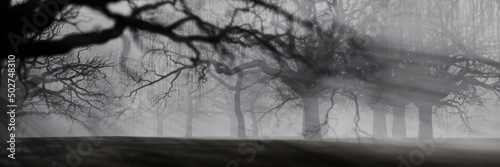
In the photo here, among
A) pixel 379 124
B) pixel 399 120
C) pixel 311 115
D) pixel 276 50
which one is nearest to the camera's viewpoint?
pixel 276 50

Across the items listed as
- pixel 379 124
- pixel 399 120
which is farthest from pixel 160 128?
pixel 399 120

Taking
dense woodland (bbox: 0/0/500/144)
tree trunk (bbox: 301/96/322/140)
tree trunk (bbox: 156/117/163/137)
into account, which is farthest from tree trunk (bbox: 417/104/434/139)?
tree trunk (bbox: 156/117/163/137)

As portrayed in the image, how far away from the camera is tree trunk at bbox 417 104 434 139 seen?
1856 cm

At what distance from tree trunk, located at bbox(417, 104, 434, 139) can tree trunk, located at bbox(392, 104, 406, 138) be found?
685 millimetres

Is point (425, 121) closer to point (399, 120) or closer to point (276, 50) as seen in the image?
point (399, 120)

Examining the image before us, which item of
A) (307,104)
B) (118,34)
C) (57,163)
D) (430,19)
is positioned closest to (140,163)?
(57,163)

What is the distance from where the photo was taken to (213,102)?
30.4 meters

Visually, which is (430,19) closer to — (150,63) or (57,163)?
(150,63)

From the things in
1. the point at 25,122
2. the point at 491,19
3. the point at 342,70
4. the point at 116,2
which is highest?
the point at 491,19

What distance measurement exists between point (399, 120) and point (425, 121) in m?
1.09

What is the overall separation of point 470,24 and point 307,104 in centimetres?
698

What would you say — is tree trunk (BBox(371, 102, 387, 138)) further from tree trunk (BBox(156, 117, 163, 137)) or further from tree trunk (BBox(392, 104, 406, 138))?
tree trunk (BBox(156, 117, 163, 137))

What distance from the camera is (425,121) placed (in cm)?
1884

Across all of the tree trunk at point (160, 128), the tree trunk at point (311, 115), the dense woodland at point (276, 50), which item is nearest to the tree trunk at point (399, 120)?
the dense woodland at point (276, 50)
